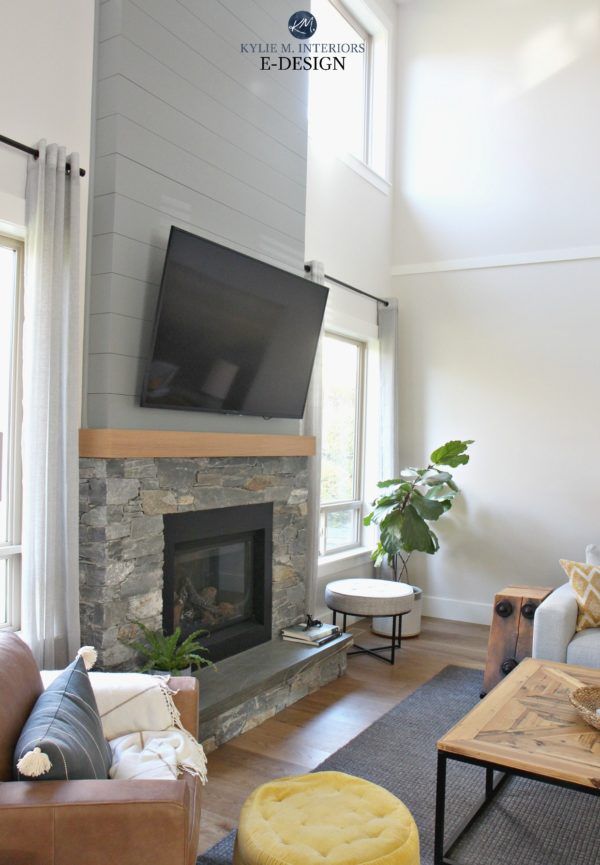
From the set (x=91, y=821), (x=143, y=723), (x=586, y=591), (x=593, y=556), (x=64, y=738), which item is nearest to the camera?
(x=91, y=821)

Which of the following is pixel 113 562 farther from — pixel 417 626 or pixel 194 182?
pixel 417 626

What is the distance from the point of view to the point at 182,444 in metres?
3.31

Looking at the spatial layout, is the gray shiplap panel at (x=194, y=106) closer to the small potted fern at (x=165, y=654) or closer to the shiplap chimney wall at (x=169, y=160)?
the shiplap chimney wall at (x=169, y=160)

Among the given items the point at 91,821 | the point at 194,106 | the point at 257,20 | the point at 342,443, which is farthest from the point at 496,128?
the point at 91,821

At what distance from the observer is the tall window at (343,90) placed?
5.04m

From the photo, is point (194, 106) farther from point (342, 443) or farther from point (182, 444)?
point (342, 443)

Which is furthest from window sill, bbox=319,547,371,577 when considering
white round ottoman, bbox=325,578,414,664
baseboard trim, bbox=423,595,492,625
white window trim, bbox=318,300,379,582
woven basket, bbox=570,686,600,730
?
woven basket, bbox=570,686,600,730

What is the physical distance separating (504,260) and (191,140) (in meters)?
2.84

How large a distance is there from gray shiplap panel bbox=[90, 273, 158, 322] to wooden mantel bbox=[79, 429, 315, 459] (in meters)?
0.52

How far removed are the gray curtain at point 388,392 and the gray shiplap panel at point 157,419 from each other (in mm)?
1593

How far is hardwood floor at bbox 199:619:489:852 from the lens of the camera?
2.74 m

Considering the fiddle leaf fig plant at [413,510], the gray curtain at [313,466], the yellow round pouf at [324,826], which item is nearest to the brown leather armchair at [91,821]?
the yellow round pouf at [324,826]

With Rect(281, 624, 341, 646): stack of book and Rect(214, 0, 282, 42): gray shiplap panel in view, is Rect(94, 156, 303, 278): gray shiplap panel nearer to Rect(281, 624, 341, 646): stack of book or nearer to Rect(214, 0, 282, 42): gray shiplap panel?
Rect(214, 0, 282, 42): gray shiplap panel

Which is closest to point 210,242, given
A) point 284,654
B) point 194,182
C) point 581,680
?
point 194,182
